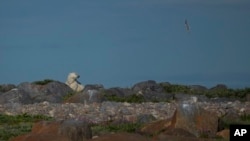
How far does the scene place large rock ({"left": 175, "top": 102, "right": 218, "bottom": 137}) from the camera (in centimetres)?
2288

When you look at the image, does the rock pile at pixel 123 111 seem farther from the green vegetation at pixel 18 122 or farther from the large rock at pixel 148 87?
the green vegetation at pixel 18 122

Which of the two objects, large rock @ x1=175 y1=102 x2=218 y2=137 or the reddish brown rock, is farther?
large rock @ x1=175 y1=102 x2=218 y2=137

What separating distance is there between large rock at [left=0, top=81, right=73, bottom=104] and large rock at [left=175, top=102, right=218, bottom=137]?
2284 cm

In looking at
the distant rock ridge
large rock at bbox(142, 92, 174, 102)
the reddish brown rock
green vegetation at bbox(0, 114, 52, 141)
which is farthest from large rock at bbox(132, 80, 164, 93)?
the reddish brown rock

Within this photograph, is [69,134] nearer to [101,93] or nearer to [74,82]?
[101,93]

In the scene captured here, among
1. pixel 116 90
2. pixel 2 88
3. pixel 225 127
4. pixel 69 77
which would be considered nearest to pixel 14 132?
pixel 225 127

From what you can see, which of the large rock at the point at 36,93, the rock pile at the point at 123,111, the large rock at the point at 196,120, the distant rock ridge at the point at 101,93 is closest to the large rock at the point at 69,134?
the rock pile at the point at 123,111

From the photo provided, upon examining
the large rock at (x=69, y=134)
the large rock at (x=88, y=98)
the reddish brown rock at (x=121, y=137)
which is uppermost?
the large rock at (x=88, y=98)

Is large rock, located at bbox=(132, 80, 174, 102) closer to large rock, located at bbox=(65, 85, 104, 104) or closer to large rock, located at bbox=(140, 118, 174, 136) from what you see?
large rock, located at bbox=(65, 85, 104, 104)

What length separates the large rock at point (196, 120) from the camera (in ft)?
75.0

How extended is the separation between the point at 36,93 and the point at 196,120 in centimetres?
2889

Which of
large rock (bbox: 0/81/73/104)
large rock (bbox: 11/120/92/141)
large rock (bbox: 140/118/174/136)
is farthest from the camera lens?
large rock (bbox: 0/81/73/104)

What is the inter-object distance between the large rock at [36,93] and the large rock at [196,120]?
22837mm

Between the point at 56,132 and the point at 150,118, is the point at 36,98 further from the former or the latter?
the point at 56,132
